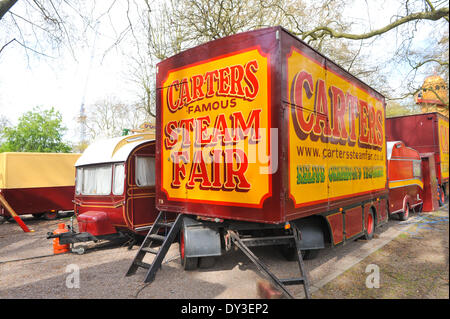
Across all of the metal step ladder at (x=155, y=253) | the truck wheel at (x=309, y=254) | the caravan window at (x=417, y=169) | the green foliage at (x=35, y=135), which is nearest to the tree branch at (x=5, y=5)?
the metal step ladder at (x=155, y=253)

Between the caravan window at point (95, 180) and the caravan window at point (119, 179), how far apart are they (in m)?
0.21

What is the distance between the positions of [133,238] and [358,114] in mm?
6360

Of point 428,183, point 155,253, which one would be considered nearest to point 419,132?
point 428,183

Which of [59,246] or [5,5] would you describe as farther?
[59,246]

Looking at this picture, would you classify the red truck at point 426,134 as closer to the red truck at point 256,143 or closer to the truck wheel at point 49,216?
the red truck at point 256,143

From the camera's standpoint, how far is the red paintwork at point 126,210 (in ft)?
22.9

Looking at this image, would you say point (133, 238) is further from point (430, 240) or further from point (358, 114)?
point (430, 240)

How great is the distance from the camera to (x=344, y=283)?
4.83 meters

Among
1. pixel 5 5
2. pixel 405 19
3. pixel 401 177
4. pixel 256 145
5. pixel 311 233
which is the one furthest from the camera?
pixel 401 177

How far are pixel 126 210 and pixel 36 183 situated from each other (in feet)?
26.0

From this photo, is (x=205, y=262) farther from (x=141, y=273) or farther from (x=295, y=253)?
(x=295, y=253)

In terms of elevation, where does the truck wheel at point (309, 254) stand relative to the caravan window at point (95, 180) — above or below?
below

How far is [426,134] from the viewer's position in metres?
13.1

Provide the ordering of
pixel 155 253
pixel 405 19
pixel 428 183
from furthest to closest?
pixel 428 183, pixel 405 19, pixel 155 253
